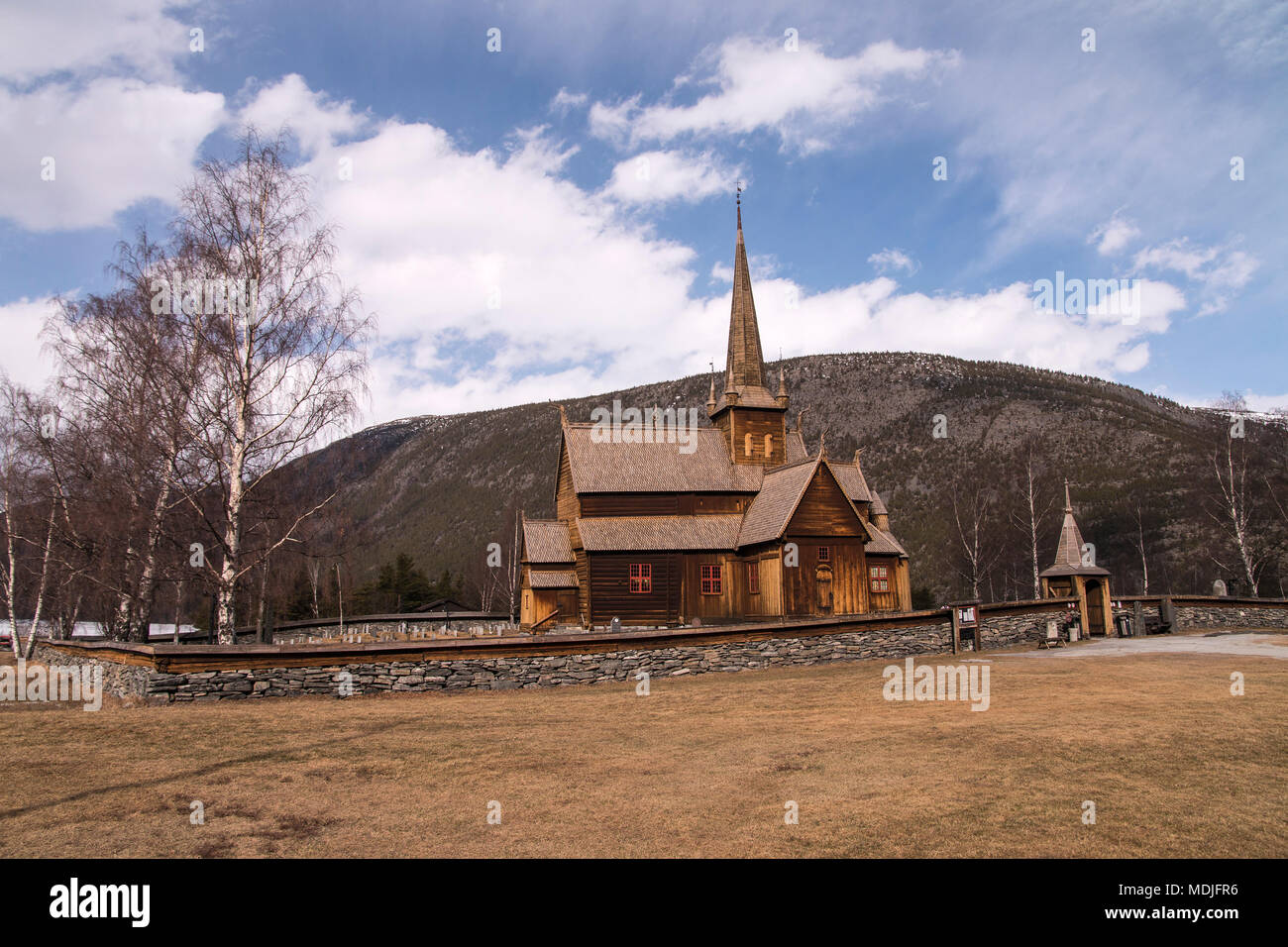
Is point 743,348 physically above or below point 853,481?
above

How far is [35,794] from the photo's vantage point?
30.8 feet

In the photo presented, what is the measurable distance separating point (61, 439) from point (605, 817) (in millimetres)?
27416

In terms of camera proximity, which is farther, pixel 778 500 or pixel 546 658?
pixel 778 500

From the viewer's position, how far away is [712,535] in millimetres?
36969

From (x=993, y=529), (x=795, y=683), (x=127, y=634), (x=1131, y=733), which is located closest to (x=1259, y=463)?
(x=993, y=529)

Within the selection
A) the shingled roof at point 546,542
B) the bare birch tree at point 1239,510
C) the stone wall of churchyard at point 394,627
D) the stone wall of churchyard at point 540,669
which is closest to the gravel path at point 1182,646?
the stone wall of churchyard at point 540,669

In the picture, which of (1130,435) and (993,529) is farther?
(1130,435)

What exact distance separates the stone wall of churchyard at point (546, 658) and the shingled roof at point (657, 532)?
1246 cm

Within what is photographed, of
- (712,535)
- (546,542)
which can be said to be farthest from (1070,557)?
(546,542)

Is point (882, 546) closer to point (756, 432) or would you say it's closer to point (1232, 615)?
point (756, 432)

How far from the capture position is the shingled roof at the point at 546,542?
1521 inches

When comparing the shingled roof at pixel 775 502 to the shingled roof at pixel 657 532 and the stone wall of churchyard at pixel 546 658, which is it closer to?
the shingled roof at pixel 657 532

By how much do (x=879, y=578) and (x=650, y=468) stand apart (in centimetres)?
1243
